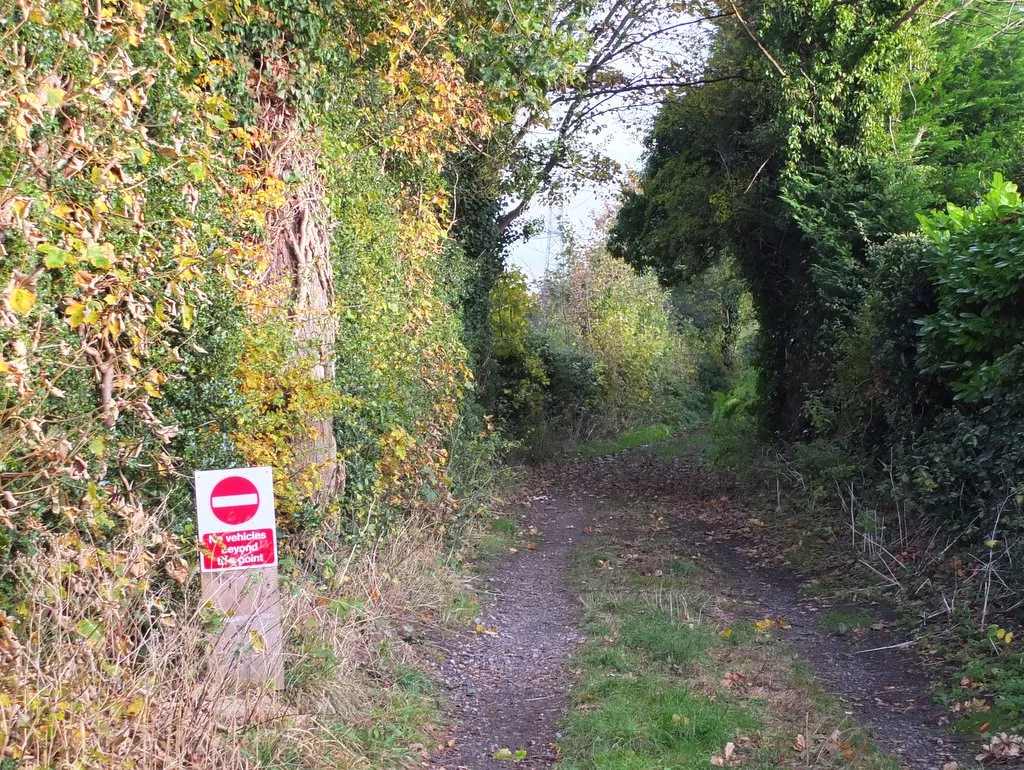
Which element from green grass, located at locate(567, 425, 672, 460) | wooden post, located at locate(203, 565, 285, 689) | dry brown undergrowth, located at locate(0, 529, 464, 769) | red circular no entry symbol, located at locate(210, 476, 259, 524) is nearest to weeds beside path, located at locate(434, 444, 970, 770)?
dry brown undergrowth, located at locate(0, 529, 464, 769)

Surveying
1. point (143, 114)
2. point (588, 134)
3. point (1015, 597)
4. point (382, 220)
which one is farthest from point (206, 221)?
point (588, 134)

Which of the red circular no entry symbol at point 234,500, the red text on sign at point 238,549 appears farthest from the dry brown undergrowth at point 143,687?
the red circular no entry symbol at point 234,500

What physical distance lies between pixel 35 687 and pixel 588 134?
1697 cm

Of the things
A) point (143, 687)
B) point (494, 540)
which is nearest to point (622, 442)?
point (494, 540)

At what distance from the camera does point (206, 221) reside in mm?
5262

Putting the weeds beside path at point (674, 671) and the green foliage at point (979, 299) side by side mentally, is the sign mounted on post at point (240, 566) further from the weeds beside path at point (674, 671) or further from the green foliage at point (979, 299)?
the green foliage at point (979, 299)

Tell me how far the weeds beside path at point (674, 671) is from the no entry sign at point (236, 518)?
1805 millimetres

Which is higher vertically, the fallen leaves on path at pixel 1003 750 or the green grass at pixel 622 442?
the green grass at pixel 622 442

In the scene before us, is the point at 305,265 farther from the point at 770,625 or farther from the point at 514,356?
the point at 514,356

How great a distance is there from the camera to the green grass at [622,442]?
2134 centimetres

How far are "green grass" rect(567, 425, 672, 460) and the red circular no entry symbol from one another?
16.4 meters

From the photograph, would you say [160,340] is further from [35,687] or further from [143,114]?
[35,687]

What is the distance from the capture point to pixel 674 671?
20.4 feet

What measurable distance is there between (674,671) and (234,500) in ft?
11.5
